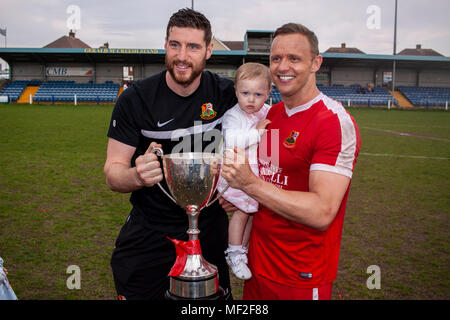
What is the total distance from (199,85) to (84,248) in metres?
3.10

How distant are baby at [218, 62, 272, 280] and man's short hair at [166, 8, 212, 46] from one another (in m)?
0.48

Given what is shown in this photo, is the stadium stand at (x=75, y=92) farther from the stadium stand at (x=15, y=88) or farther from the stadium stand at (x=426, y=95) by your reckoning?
the stadium stand at (x=426, y=95)

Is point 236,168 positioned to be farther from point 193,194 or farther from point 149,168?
point 149,168

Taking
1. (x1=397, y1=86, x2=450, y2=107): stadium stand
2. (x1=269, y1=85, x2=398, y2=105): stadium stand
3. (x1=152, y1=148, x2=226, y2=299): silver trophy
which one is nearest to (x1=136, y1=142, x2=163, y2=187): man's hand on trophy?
(x1=152, y1=148, x2=226, y2=299): silver trophy

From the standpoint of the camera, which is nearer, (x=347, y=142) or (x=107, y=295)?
(x=347, y=142)

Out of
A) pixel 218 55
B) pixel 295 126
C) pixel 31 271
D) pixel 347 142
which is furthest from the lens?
pixel 218 55

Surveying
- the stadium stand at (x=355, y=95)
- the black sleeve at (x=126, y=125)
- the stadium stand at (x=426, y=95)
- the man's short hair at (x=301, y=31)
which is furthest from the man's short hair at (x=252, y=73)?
the stadium stand at (x=426, y=95)

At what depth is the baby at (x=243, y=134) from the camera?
102 inches

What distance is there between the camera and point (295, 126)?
7.05 feet

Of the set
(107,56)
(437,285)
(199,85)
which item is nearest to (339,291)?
(437,285)

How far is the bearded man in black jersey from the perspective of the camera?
2.30 metres

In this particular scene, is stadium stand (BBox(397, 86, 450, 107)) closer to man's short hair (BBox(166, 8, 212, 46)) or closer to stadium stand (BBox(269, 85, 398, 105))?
stadium stand (BBox(269, 85, 398, 105))
